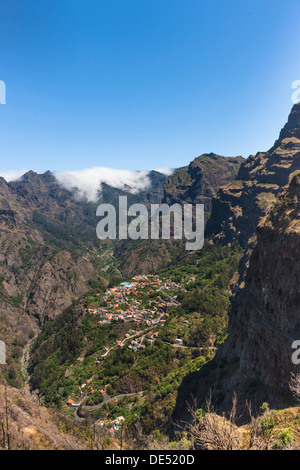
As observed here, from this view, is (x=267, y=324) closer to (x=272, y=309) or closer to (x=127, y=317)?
(x=272, y=309)

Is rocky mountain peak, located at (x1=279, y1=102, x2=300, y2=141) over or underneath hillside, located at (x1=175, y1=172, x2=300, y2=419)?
over

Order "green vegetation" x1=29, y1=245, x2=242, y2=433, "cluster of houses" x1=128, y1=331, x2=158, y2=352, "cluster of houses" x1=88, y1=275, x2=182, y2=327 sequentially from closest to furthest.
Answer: "green vegetation" x1=29, y1=245, x2=242, y2=433, "cluster of houses" x1=128, y1=331, x2=158, y2=352, "cluster of houses" x1=88, y1=275, x2=182, y2=327

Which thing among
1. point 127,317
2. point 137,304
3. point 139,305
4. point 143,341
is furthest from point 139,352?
point 137,304

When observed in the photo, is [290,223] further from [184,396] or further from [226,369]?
[184,396]

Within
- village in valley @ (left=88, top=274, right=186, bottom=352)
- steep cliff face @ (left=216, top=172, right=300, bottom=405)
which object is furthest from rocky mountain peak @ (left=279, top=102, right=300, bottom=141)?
steep cliff face @ (left=216, top=172, right=300, bottom=405)

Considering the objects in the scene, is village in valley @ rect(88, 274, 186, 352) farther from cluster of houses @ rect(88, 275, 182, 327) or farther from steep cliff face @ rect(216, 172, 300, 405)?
steep cliff face @ rect(216, 172, 300, 405)

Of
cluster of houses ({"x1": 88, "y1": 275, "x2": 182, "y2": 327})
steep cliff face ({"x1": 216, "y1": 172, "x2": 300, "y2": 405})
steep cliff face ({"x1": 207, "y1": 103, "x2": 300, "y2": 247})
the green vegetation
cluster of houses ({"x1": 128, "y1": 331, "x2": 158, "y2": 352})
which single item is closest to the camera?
steep cliff face ({"x1": 216, "y1": 172, "x2": 300, "y2": 405})
